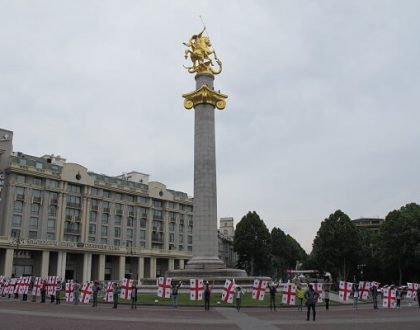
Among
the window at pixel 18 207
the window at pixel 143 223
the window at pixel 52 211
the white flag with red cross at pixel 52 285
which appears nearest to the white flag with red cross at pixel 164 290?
the white flag with red cross at pixel 52 285

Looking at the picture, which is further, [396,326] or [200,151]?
[200,151]

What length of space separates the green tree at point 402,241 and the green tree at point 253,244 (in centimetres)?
2552

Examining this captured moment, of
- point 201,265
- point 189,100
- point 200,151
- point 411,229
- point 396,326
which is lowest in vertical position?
point 396,326

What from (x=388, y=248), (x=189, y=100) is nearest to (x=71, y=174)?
(x=189, y=100)

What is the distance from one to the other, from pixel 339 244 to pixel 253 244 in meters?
20.5

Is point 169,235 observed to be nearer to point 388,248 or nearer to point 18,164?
point 18,164

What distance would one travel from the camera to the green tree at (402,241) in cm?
8175

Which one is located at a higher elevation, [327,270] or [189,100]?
[189,100]

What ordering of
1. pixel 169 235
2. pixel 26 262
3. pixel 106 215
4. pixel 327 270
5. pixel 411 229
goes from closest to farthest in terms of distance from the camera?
pixel 411 229 → pixel 26 262 → pixel 327 270 → pixel 106 215 → pixel 169 235

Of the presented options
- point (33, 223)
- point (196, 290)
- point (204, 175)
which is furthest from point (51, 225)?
point (196, 290)

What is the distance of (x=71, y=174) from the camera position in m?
96.1

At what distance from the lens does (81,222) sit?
97.1 metres

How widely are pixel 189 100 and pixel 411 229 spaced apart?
4949 centimetres

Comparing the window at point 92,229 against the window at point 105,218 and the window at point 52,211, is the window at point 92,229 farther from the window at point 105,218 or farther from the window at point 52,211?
the window at point 52,211
